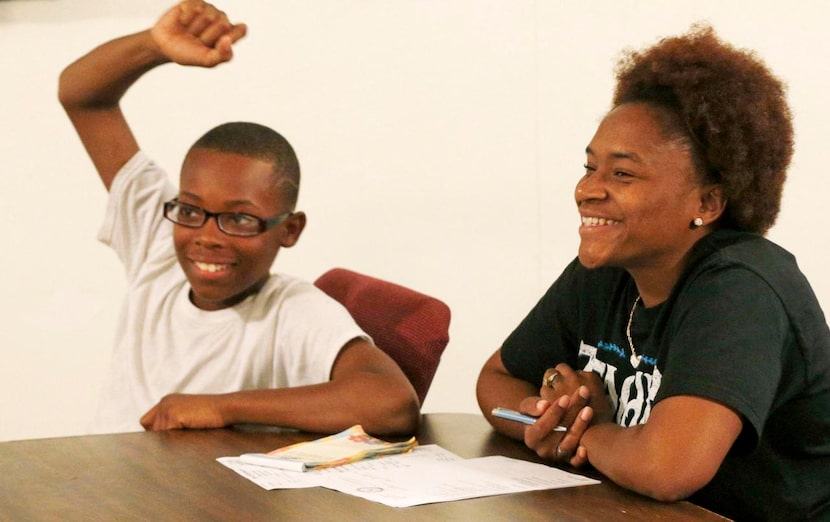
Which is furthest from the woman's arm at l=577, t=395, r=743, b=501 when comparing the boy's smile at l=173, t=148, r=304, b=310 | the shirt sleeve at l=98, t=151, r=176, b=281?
the shirt sleeve at l=98, t=151, r=176, b=281

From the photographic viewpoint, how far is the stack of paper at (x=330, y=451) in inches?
62.6

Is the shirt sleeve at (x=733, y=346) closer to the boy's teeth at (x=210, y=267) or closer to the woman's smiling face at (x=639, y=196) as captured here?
the woman's smiling face at (x=639, y=196)

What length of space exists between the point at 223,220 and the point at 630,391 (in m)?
0.85

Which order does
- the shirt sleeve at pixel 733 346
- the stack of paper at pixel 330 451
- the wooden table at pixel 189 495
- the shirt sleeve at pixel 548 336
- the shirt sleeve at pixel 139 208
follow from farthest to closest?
the shirt sleeve at pixel 139 208
the shirt sleeve at pixel 548 336
the stack of paper at pixel 330 451
the shirt sleeve at pixel 733 346
the wooden table at pixel 189 495

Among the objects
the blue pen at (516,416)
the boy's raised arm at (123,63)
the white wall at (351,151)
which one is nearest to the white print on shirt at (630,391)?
the blue pen at (516,416)

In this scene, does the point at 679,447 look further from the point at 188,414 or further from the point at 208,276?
the point at 208,276

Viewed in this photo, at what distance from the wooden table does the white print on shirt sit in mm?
159

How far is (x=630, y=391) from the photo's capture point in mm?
1749

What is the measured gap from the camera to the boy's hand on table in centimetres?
185

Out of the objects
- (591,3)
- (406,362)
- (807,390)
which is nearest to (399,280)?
(591,3)

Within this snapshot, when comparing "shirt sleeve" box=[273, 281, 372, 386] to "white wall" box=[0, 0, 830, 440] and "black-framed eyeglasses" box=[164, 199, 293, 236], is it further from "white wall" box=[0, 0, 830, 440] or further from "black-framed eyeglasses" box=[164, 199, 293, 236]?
"white wall" box=[0, 0, 830, 440]

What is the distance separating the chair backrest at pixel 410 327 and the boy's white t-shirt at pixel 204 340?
11cm

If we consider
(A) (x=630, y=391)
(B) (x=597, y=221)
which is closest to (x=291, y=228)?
(B) (x=597, y=221)

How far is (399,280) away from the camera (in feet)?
11.7
